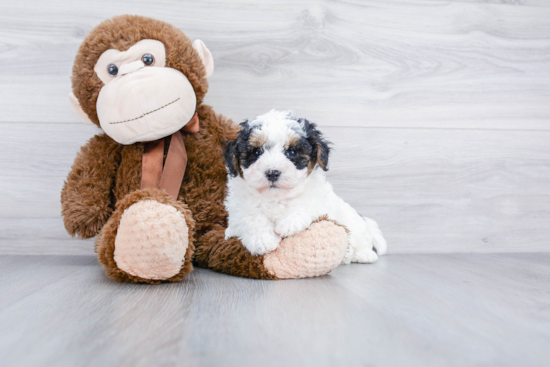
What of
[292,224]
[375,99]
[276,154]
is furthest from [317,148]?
[375,99]

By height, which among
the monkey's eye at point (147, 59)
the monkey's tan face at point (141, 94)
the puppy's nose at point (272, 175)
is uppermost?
the monkey's eye at point (147, 59)

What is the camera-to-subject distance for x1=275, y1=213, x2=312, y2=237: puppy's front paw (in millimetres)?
1120

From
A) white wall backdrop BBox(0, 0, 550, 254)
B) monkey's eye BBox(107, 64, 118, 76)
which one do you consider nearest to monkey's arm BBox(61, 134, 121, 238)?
monkey's eye BBox(107, 64, 118, 76)

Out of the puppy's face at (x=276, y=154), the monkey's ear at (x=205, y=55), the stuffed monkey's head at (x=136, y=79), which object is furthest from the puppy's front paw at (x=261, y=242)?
the monkey's ear at (x=205, y=55)

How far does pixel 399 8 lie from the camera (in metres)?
1.69

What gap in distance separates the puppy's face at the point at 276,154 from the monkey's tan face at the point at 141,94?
220 millimetres

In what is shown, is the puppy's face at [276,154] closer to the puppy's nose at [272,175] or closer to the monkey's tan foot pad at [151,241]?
the puppy's nose at [272,175]

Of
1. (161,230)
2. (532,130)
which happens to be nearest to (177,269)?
(161,230)

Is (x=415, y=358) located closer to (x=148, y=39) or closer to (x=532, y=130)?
(x=148, y=39)

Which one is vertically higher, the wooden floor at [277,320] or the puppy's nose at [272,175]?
the puppy's nose at [272,175]

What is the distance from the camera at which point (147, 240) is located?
999 mm

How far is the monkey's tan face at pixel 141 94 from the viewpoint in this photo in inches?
45.7

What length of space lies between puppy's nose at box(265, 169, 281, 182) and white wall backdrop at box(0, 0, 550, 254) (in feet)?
1.99

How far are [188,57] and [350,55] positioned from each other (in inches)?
28.7
